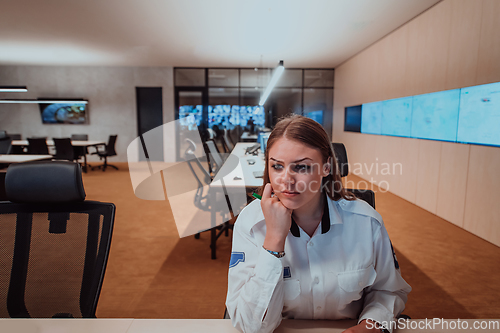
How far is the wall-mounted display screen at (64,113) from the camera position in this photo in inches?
374

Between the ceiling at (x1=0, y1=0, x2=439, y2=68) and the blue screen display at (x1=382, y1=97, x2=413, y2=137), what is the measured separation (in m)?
1.39

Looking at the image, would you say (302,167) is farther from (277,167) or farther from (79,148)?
(79,148)

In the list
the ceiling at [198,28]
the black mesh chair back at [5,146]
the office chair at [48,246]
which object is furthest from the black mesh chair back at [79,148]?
the office chair at [48,246]

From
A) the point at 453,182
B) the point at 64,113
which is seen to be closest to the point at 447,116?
the point at 453,182

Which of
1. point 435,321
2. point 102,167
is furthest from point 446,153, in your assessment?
point 102,167

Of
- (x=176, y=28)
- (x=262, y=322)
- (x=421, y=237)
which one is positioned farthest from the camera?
(x=176, y=28)

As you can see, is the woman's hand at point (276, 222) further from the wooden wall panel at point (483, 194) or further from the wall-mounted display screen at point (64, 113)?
the wall-mounted display screen at point (64, 113)

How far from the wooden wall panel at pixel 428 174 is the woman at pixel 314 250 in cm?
404

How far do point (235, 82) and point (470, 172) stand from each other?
23.5 ft

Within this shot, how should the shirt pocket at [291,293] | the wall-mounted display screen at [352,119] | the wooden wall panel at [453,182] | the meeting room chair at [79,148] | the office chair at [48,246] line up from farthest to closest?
the meeting room chair at [79,148]
the wall-mounted display screen at [352,119]
the wooden wall panel at [453,182]
the office chair at [48,246]
the shirt pocket at [291,293]

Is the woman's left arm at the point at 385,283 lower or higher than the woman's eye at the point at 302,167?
lower

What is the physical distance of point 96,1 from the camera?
441cm

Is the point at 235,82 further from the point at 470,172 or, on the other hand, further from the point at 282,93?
the point at 470,172

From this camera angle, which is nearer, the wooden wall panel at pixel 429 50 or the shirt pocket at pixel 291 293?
the shirt pocket at pixel 291 293
